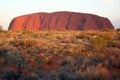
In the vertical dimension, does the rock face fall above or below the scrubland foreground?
above

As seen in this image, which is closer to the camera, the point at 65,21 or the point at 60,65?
the point at 60,65

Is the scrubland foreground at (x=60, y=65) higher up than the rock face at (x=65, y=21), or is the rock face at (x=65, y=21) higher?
the rock face at (x=65, y=21)

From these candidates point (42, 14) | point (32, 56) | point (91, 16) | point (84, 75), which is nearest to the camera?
point (84, 75)

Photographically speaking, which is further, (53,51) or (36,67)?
(53,51)

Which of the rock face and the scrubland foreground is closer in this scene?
the scrubland foreground

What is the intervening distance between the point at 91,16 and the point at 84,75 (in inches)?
2760

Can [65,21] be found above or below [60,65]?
above

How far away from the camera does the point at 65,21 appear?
79.4m

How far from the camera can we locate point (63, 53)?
630 inches

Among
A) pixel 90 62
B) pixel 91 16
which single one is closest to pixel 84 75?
pixel 90 62

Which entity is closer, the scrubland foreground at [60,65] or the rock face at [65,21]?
the scrubland foreground at [60,65]

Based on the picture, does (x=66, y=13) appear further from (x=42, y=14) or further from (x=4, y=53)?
(x=4, y=53)

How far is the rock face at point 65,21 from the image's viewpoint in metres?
76.8

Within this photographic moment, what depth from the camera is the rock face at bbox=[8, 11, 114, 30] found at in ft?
252
